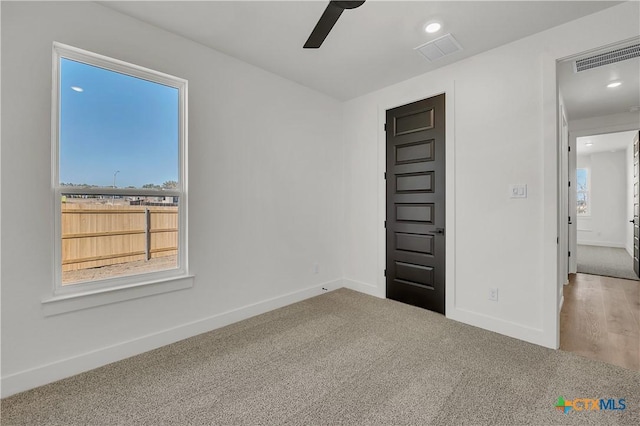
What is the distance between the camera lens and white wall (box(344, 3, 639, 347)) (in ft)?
7.93

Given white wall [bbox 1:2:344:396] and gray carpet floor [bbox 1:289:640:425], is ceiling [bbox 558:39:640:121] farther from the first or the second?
white wall [bbox 1:2:344:396]

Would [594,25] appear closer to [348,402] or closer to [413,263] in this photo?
[413,263]

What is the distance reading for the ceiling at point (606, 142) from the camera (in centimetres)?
598

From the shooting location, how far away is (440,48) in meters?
2.69

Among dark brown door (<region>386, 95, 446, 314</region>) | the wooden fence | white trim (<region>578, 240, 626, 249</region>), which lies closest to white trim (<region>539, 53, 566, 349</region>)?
dark brown door (<region>386, 95, 446, 314</region>)

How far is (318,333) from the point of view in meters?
2.69

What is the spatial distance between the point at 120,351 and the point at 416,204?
311 centimetres

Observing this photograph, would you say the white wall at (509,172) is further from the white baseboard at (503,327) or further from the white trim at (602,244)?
the white trim at (602,244)

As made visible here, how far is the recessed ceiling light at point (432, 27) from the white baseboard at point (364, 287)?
280cm

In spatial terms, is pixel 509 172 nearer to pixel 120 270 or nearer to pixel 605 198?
pixel 120 270

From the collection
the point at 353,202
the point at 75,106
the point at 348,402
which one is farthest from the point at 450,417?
the point at 75,106

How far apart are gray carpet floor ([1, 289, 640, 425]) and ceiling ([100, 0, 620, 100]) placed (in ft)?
8.67

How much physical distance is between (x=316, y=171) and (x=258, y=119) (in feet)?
3.32

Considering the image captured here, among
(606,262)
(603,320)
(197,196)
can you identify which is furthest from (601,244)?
(197,196)
